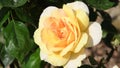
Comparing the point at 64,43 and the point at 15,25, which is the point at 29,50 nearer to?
the point at 15,25

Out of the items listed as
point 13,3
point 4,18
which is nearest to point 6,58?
point 4,18

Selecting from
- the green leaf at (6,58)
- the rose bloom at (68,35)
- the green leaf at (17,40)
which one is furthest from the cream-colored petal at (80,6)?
the green leaf at (6,58)

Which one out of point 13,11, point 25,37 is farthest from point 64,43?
point 13,11

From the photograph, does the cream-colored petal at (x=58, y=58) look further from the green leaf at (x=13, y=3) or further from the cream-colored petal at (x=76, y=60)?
the green leaf at (x=13, y=3)

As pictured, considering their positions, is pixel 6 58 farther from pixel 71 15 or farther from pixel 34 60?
pixel 71 15

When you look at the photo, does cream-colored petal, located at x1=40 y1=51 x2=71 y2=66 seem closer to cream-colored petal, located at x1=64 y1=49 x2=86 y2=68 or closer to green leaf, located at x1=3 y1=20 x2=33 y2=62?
cream-colored petal, located at x1=64 y1=49 x2=86 y2=68

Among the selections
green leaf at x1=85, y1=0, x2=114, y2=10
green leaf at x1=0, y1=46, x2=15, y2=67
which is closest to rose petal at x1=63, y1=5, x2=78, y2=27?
green leaf at x1=85, y1=0, x2=114, y2=10
